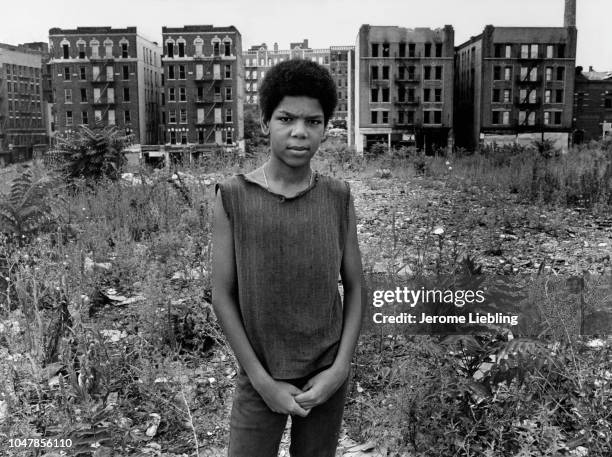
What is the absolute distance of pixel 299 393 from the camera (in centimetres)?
201

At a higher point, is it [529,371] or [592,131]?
Result: [592,131]

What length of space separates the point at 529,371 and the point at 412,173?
1378 centimetres

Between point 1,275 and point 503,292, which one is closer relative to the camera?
point 503,292

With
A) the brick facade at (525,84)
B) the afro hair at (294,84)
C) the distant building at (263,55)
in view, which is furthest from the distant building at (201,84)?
the distant building at (263,55)

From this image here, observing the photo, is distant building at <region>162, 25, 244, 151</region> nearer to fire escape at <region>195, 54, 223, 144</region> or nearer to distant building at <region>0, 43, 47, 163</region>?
fire escape at <region>195, 54, 223, 144</region>

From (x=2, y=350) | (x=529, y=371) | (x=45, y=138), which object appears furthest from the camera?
(x=45, y=138)

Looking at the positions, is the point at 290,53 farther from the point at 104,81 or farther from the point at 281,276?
the point at 281,276

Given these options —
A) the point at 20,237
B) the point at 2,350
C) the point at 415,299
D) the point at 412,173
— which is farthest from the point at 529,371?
the point at 412,173

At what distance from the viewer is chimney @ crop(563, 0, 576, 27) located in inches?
2026

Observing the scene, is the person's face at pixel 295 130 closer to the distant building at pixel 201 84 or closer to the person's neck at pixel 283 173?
the person's neck at pixel 283 173

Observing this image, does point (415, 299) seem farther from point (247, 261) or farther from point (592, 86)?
point (592, 86)

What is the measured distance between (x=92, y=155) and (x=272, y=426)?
10.8m

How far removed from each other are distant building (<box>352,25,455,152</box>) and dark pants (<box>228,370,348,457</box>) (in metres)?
49.2

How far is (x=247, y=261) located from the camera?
6.64 feet
